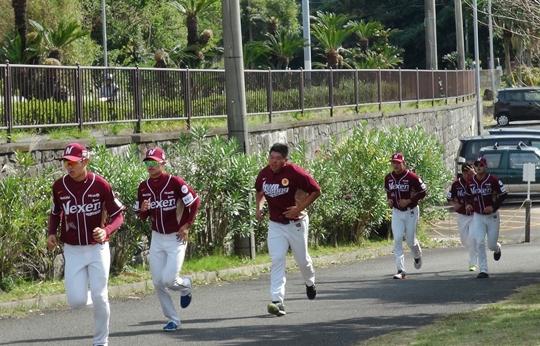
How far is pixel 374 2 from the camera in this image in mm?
84688

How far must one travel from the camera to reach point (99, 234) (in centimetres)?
1025

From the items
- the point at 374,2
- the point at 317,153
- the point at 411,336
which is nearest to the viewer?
the point at 411,336

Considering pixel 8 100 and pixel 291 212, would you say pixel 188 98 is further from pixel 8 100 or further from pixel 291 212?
pixel 291 212

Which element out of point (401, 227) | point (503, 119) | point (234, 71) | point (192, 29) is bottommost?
point (401, 227)

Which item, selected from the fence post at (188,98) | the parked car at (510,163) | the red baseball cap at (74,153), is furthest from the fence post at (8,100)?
the parked car at (510,163)

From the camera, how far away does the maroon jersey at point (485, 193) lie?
57.5ft

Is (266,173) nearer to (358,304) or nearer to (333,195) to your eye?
(358,304)

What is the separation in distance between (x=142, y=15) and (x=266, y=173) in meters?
43.4

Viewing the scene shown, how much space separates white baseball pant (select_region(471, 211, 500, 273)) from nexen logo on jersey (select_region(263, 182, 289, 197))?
215 inches

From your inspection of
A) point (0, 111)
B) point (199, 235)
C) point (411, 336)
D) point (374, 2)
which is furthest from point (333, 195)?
point (374, 2)

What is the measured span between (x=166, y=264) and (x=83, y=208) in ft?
5.50

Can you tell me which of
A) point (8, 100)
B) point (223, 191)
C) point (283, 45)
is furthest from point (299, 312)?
point (283, 45)

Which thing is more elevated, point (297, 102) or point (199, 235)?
point (297, 102)

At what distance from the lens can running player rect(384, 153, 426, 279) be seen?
57.3ft
